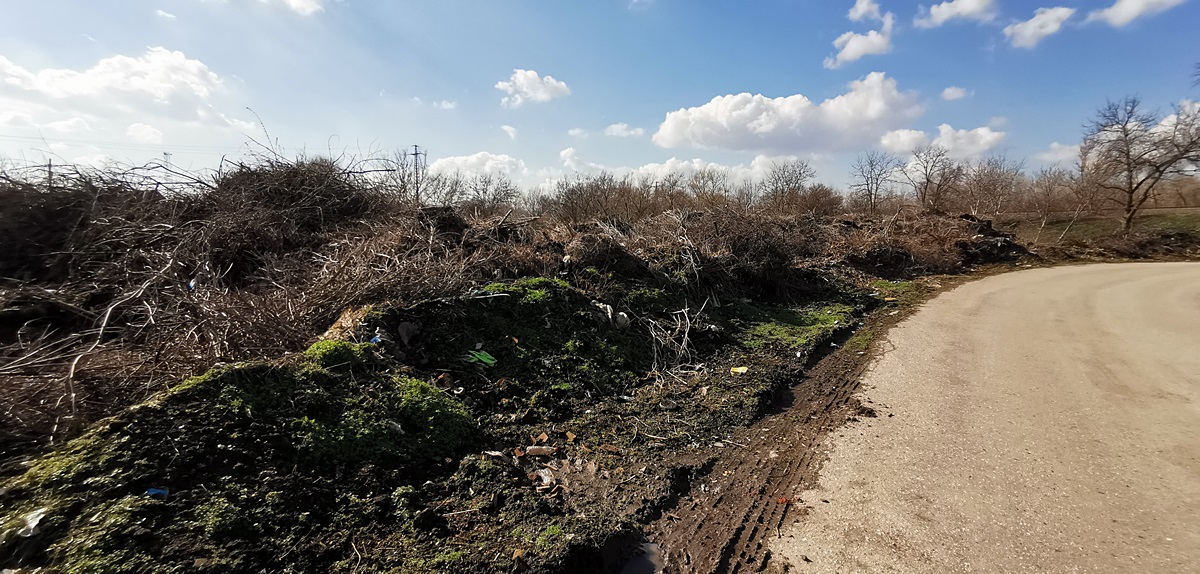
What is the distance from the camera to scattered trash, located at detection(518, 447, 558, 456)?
3.72 m

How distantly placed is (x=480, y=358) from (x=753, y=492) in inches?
107

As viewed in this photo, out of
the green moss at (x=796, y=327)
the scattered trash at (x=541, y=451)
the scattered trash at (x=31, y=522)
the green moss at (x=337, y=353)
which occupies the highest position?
the green moss at (x=337, y=353)

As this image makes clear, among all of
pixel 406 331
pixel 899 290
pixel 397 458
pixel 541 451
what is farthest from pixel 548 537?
pixel 899 290

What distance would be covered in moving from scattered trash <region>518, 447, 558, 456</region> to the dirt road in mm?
Answer: 1713

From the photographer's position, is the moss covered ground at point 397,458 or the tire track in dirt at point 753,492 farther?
the tire track in dirt at point 753,492

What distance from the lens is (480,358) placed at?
15.5ft

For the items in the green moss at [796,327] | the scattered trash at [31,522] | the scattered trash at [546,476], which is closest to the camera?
the scattered trash at [31,522]

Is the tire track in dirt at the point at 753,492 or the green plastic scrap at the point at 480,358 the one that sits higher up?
the green plastic scrap at the point at 480,358

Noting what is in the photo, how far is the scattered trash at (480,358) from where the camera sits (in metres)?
4.69

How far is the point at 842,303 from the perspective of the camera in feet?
30.3

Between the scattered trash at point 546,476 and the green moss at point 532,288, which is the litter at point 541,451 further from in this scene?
the green moss at point 532,288

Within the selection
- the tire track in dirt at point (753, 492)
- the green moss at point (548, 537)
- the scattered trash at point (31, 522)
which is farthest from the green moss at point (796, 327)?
the scattered trash at point (31, 522)

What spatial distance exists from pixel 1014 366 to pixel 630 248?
5.30 m

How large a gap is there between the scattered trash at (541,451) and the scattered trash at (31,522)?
2525mm
